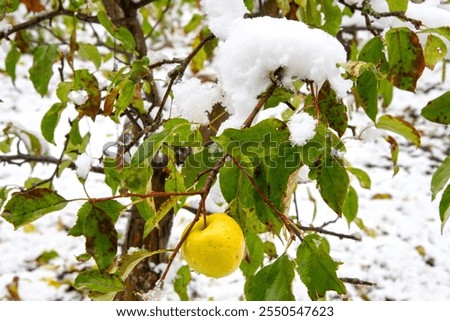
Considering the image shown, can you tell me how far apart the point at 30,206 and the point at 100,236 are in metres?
0.09

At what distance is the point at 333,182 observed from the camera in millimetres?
538

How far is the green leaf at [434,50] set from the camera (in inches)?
25.4

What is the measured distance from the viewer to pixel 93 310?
0.84m

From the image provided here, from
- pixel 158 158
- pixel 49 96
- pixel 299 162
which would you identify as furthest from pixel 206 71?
pixel 299 162

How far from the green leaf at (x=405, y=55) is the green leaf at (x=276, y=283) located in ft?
0.98

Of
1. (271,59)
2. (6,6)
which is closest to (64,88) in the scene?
(6,6)

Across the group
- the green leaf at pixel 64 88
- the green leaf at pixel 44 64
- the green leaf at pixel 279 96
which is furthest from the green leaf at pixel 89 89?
the green leaf at pixel 279 96

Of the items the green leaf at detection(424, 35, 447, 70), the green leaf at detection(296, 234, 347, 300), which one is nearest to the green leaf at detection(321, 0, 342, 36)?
the green leaf at detection(424, 35, 447, 70)

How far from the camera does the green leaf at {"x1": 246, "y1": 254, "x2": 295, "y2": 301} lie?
54 centimetres

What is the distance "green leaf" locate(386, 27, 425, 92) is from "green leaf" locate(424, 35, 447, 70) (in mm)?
23

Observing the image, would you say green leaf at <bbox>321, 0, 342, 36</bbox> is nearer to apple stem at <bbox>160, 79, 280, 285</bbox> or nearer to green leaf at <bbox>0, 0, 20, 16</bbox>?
apple stem at <bbox>160, 79, 280, 285</bbox>

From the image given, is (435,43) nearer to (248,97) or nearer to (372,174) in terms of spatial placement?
(248,97)

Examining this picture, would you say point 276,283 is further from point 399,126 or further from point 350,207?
point 350,207

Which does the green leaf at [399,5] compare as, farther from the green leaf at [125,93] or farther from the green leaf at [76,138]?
the green leaf at [76,138]
